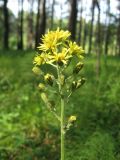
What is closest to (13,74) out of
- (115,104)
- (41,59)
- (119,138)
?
(115,104)

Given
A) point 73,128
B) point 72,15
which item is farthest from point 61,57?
point 72,15

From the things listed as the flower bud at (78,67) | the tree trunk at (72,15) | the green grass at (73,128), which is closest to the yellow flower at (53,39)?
the flower bud at (78,67)

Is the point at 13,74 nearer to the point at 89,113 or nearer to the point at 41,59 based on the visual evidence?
the point at 89,113

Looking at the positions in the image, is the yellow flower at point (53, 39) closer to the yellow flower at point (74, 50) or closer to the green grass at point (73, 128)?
the yellow flower at point (74, 50)

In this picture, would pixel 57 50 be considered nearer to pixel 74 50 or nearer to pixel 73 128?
pixel 74 50

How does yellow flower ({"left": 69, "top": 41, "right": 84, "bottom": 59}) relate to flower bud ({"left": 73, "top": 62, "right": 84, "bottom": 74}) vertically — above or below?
above

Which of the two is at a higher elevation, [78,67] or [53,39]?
[53,39]

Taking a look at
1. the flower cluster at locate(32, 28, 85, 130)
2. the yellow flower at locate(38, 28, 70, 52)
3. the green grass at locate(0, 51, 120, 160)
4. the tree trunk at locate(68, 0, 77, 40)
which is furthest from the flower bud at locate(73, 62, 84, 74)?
the tree trunk at locate(68, 0, 77, 40)

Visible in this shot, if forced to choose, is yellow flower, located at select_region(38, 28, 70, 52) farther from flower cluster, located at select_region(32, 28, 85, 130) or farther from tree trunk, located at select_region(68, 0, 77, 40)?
tree trunk, located at select_region(68, 0, 77, 40)
